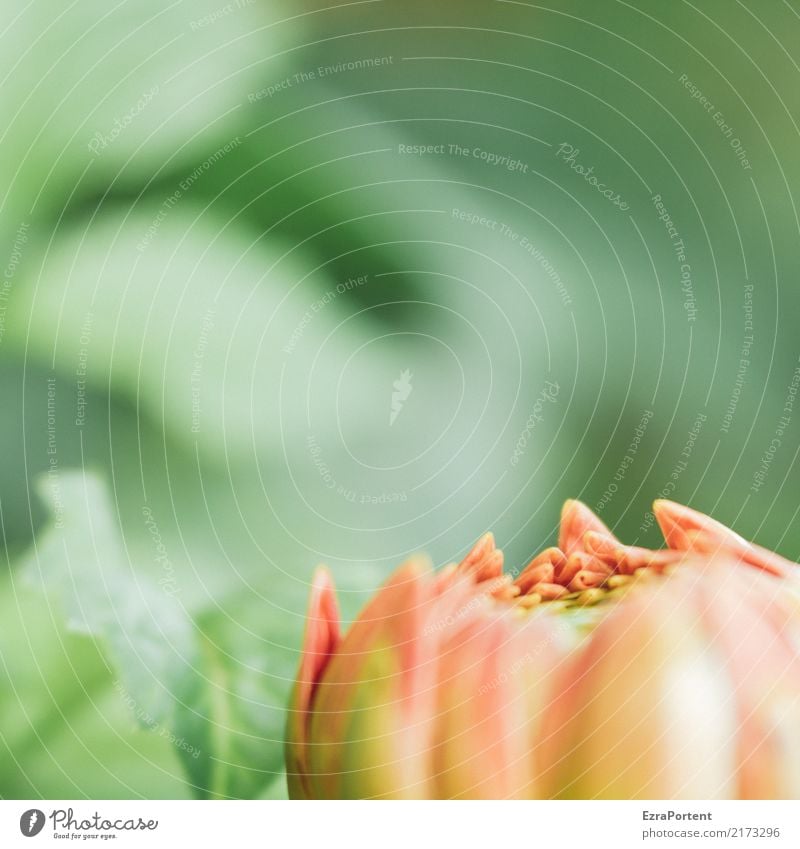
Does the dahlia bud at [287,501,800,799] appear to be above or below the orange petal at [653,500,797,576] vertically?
below

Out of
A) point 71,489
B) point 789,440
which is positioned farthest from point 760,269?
point 71,489

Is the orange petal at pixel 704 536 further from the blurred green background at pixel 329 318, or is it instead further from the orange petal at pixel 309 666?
the orange petal at pixel 309 666

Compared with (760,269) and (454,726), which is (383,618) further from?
(760,269)
